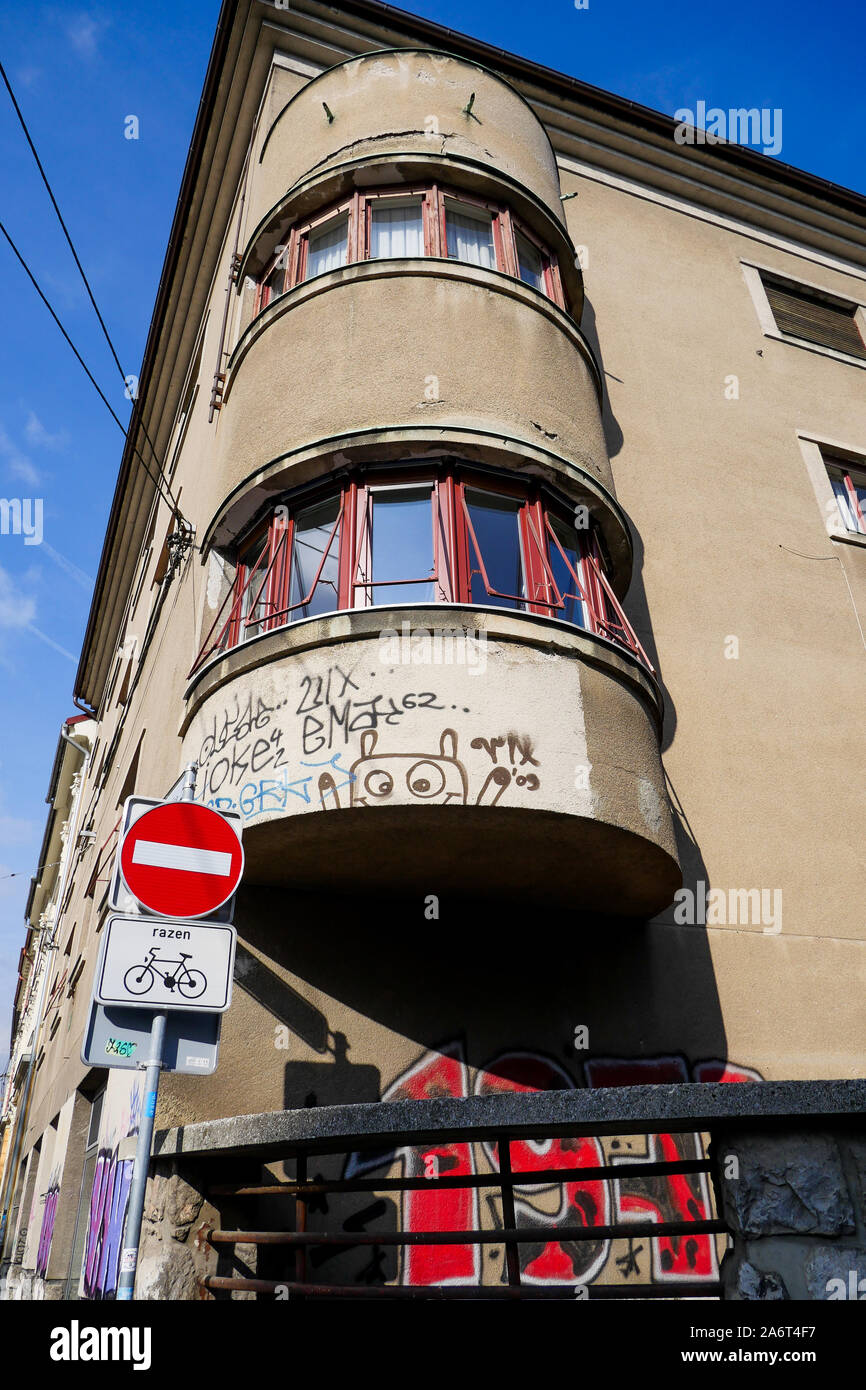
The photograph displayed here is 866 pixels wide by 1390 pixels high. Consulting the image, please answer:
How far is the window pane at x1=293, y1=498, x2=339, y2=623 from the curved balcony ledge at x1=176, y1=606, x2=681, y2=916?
65cm

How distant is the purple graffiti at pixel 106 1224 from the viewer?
598 centimetres

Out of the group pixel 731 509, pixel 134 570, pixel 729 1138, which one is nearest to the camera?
pixel 729 1138

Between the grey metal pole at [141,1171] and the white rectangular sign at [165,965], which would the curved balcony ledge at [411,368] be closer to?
the white rectangular sign at [165,965]

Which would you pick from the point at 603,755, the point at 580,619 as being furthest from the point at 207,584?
the point at 603,755

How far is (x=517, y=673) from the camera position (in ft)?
19.2

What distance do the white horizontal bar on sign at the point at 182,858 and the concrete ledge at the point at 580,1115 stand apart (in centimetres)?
103

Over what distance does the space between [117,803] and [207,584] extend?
220 inches

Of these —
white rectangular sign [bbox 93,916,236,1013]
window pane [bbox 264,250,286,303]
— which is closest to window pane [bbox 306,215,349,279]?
window pane [bbox 264,250,286,303]

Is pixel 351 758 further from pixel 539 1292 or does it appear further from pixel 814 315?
pixel 814 315

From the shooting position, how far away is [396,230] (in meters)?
8.28

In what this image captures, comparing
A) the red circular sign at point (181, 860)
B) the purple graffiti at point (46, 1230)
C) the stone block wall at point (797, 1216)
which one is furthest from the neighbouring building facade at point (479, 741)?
the red circular sign at point (181, 860)

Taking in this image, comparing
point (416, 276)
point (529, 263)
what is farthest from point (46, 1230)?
point (529, 263)

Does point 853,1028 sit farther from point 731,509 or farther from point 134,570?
point 134,570

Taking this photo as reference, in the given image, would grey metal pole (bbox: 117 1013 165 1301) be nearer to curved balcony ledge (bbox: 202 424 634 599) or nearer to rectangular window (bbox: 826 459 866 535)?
curved balcony ledge (bbox: 202 424 634 599)
